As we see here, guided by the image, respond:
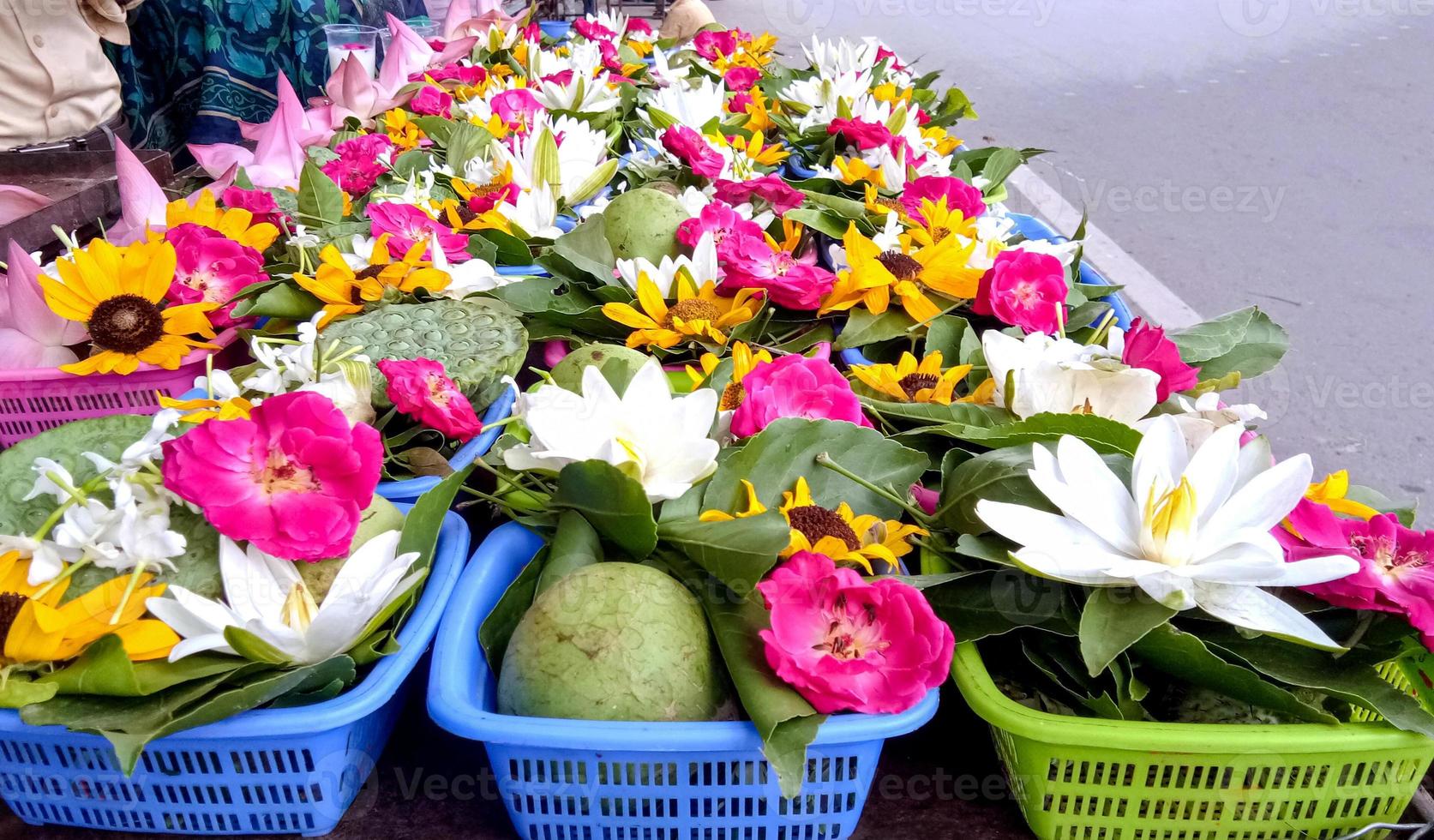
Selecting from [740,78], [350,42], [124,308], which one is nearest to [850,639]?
[124,308]

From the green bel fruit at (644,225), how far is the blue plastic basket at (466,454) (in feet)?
0.83

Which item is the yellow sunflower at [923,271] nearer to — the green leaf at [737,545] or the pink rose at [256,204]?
the green leaf at [737,545]

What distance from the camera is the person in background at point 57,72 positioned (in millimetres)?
1687

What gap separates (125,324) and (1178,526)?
826 mm

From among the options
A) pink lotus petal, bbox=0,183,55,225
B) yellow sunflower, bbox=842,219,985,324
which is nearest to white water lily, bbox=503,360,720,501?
yellow sunflower, bbox=842,219,985,324

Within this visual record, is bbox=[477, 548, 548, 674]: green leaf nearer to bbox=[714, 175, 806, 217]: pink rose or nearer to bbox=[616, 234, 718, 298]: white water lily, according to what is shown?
bbox=[616, 234, 718, 298]: white water lily

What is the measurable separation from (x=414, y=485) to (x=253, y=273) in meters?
0.39

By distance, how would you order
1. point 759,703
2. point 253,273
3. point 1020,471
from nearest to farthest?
1. point 759,703
2. point 1020,471
3. point 253,273

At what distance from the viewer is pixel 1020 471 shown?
1.94ft

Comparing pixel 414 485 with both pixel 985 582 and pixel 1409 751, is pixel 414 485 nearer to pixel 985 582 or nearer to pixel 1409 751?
pixel 985 582

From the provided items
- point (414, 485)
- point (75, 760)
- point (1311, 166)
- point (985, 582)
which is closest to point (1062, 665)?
point (985, 582)

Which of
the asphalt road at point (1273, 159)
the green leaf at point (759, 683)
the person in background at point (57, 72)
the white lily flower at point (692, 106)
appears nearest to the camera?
the green leaf at point (759, 683)

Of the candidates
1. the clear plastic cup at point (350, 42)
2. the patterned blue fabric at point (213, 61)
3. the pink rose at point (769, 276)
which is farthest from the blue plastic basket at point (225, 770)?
the patterned blue fabric at point (213, 61)

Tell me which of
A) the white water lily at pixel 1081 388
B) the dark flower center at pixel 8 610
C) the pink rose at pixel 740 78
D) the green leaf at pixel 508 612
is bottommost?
the pink rose at pixel 740 78
